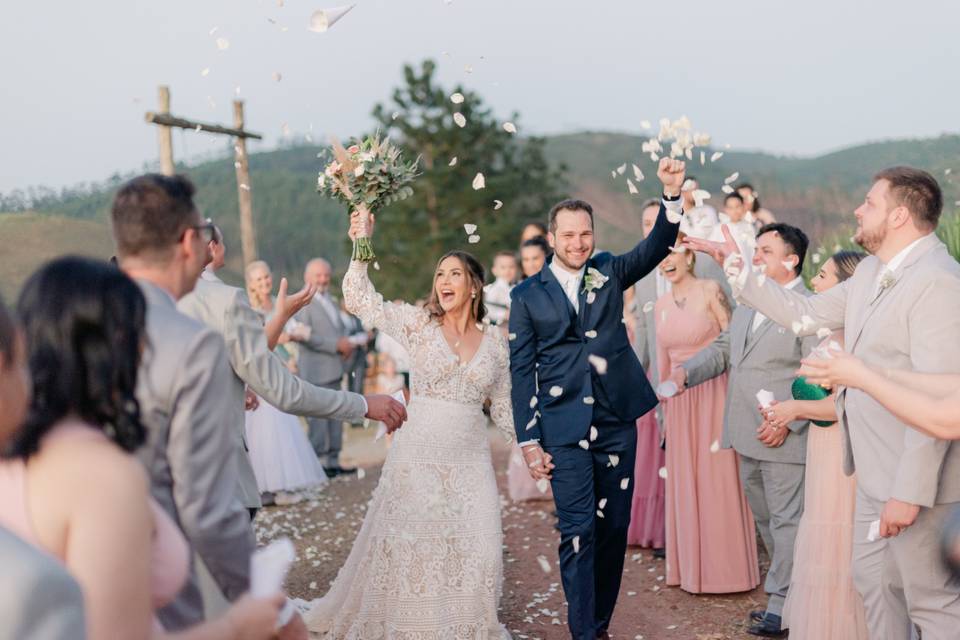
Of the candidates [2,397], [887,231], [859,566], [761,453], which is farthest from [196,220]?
[761,453]

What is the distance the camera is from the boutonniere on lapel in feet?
19.6

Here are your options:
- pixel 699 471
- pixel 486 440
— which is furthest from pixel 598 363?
pixel 699 471

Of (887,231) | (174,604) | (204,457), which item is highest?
(887,231)

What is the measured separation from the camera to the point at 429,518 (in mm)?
5848

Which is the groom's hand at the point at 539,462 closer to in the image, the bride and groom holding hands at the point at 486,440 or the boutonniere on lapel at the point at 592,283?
the bride and groom holding hands at the point at 486,440

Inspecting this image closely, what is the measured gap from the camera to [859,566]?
4633mm

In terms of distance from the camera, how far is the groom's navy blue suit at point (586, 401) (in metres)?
5.83

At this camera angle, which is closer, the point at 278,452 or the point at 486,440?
the point at 486,440

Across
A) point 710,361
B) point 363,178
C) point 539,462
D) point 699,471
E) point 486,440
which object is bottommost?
point 699,471

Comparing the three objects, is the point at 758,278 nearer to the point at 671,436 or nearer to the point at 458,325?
the point at 458,325

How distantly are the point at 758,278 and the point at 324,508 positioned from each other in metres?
6.78

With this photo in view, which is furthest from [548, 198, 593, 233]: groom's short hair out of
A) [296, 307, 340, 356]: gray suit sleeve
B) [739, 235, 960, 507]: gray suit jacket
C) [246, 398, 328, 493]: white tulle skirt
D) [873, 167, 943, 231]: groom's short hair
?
[296, 307, 340, 356]: gray suit sleeve

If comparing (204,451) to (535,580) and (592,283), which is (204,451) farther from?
(535,580)

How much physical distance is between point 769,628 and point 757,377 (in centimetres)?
156
